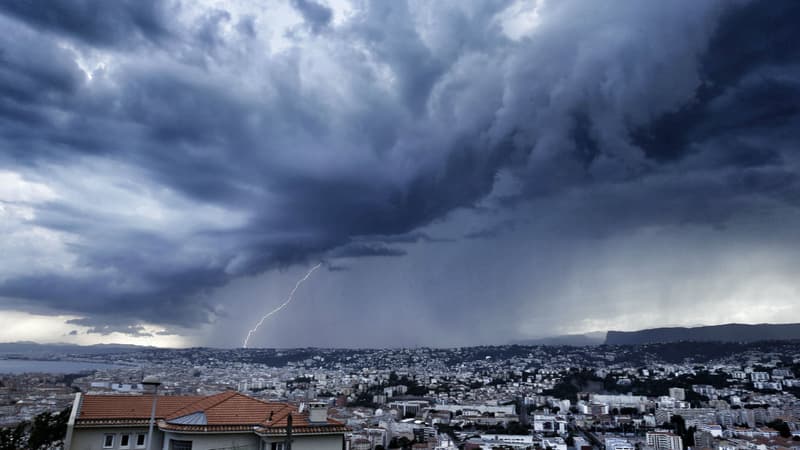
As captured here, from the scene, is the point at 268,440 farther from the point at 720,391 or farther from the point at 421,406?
the point at 720,391

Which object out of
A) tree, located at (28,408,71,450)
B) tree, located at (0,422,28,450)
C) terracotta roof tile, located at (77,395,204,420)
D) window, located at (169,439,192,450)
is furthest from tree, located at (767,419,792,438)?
tree, located at (0,422,28,450)

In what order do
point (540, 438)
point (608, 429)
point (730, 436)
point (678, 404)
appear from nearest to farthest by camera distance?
point (730, 436) → point (540, 438) → point (608, 429) → point (678, 404)

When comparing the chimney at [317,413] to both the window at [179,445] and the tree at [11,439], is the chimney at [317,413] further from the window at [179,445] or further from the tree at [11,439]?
the tree at [11,439]

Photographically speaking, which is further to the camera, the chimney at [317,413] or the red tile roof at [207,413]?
the chimney at [317,413]

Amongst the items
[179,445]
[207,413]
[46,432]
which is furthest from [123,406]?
[207,413]

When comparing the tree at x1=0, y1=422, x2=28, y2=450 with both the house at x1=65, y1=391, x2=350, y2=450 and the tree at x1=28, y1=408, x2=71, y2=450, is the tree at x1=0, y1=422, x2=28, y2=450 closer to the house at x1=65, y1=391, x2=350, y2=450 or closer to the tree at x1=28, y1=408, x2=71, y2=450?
the tree at x1=28, y1=408, x2=71, y2=450

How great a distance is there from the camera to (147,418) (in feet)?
58.7

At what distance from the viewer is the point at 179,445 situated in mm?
16094

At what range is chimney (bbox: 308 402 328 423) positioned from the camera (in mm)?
17344

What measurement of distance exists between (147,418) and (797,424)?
152820 mm

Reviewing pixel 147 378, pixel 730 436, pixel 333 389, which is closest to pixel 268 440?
pixel 147 378

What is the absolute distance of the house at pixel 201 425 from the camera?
1617 centimetres

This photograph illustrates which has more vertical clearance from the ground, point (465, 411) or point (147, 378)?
point (147, 378)

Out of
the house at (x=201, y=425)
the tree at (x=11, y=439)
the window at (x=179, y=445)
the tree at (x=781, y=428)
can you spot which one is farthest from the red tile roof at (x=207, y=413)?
the tree at (x=781, y=428)
